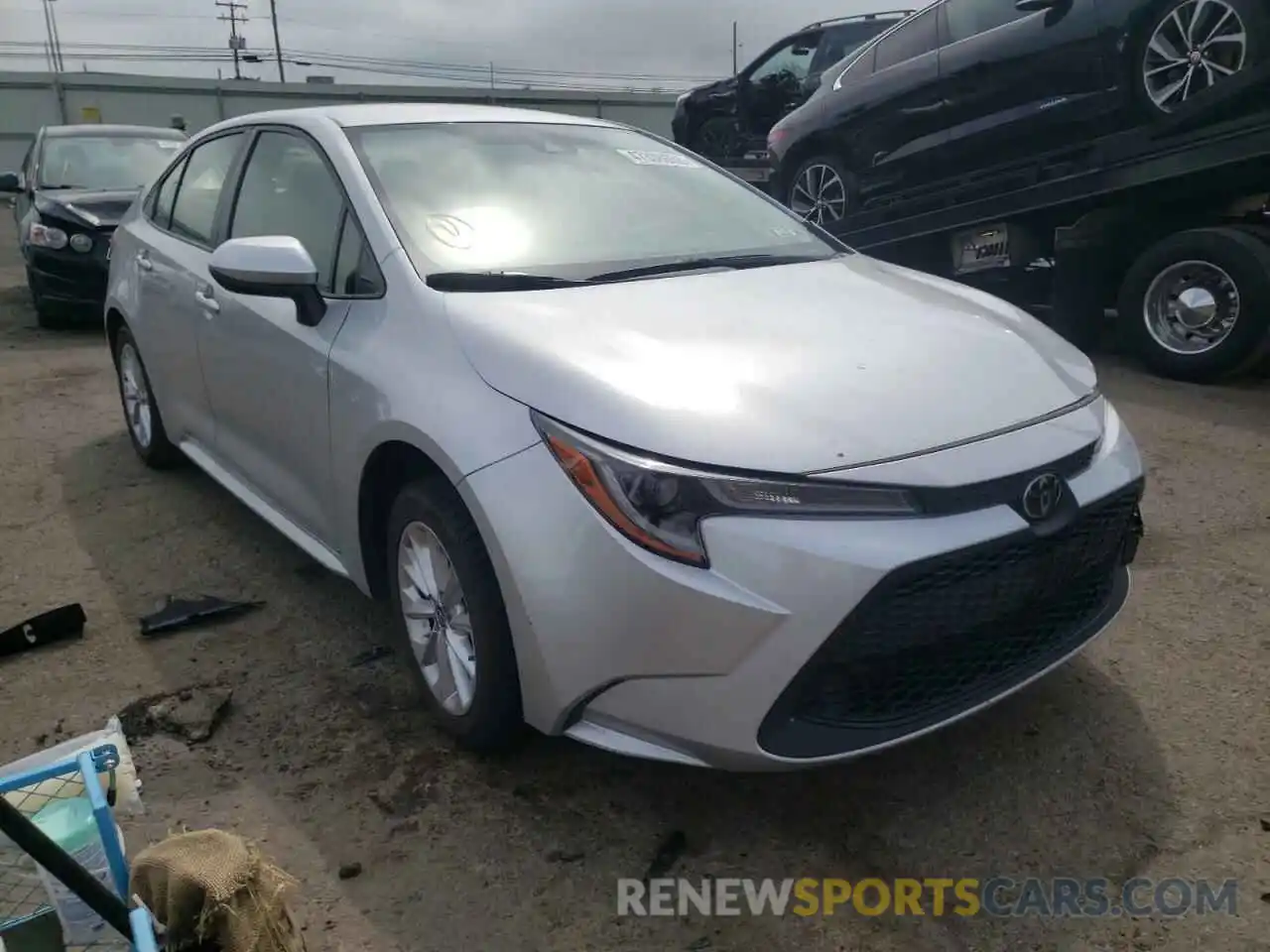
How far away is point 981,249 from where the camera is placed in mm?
7039

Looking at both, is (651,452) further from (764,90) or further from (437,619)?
(764,90)

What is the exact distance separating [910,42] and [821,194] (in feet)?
4.13

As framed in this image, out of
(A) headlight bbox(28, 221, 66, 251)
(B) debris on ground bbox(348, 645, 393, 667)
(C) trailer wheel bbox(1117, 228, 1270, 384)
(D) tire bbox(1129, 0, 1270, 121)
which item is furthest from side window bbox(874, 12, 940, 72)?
(A) headlight bbox(28, 221, 66, 251)

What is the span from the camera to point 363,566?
2965 millimetres

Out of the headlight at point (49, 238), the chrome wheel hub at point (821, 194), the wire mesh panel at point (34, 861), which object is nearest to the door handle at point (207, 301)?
the wire mesh panel at point (34, 861)

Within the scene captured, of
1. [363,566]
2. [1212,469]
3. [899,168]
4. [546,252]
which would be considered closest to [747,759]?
[363,566]

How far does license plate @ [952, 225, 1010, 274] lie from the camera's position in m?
6.91

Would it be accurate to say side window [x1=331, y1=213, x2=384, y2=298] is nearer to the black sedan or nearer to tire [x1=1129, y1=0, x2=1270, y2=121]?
tire [x1=1129, y1=0, x2=1270, y2=121]

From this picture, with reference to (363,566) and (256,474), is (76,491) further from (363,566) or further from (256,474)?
(363,566)

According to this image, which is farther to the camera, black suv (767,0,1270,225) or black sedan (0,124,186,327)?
black sedan (0,124,186,327)

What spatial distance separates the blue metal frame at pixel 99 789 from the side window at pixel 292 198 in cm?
154

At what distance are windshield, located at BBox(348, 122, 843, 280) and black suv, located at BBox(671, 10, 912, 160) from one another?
275 inches

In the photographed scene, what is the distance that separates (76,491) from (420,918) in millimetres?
3463

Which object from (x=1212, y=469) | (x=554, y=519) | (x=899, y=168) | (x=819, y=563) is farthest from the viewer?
(x=899, y=168)
